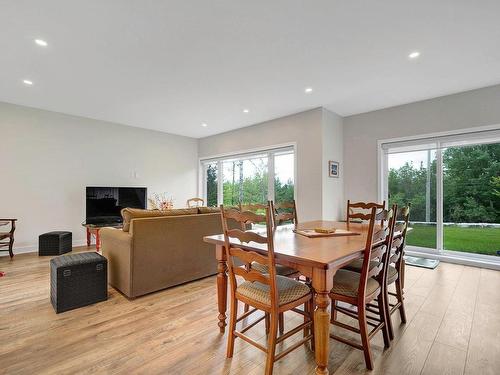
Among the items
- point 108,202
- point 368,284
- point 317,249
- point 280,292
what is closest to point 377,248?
point 368,284

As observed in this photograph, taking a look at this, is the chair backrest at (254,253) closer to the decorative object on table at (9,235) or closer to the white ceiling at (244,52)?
the white ceiling at (244,52)

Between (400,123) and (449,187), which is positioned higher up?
(400,123)

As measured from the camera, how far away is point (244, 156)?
600 cm

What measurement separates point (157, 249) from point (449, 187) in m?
4.45

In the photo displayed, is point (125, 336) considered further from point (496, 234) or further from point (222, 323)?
point (496, 234)

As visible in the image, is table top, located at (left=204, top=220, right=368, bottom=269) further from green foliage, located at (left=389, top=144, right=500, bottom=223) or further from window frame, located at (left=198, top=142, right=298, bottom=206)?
green foliage, located at (left=389, top=144, right=500, bottom=223)

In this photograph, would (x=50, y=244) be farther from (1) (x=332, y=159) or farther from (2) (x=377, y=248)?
(1) (x=332, y=159)

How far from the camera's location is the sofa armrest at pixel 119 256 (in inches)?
102

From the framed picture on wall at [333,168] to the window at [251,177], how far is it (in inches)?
28.4

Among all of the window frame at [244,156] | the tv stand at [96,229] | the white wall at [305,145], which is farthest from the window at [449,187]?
the tv stand at [96,229]

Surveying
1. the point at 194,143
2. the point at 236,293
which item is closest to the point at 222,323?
the point at 236,293

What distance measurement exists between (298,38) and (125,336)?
9.99 ft

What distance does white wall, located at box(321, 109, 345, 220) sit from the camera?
445 centimetres

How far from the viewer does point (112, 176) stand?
5.54m
